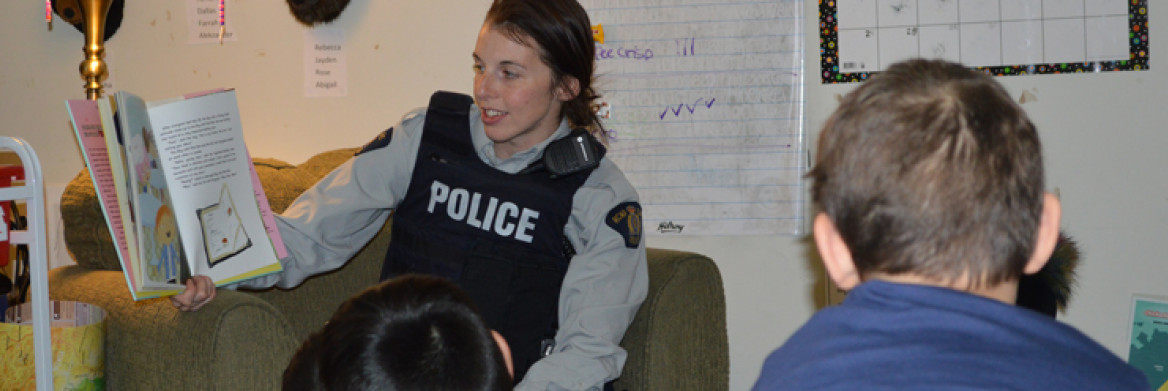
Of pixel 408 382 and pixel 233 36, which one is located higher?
pixel 233 36

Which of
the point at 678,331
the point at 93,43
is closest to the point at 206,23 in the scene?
the point at 93,43

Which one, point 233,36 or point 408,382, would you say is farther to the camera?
point 233,36

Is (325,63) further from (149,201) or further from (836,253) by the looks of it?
(836,253)

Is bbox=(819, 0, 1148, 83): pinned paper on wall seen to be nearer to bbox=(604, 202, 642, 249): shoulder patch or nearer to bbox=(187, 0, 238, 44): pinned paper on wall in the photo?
bbox=(604, 202, 642, 249): shoulder patch

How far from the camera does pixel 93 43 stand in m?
2.23

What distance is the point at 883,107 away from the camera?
64cm

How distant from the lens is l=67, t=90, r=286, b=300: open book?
109 cm

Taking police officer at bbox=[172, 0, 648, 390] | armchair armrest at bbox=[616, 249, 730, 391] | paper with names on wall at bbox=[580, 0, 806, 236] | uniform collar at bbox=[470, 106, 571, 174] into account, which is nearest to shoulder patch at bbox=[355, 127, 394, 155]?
police officer at bbox=[172, 0, 648, 390]

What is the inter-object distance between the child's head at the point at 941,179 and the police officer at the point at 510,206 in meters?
0.76

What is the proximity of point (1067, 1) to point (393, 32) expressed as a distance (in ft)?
4.84

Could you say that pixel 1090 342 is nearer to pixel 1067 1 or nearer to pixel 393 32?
pixel 1067 1

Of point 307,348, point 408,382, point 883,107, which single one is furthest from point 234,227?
point 883,107

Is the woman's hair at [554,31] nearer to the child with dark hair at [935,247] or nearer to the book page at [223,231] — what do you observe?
the book page at [223,231]

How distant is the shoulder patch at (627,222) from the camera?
55.9 inches
